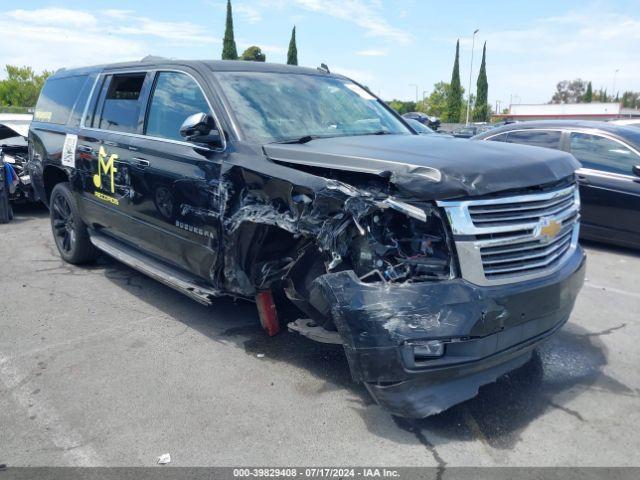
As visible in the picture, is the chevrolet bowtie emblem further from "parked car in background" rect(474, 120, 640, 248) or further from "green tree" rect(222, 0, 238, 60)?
"green tree" rect(222, 0, 238, 60)

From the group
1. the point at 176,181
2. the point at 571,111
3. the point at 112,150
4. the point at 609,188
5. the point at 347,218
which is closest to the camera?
the point at 347,218

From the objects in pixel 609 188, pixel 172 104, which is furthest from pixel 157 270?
pixel 609 188

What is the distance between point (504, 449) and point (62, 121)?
5.59 metres

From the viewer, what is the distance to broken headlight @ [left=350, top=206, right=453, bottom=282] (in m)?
2.91

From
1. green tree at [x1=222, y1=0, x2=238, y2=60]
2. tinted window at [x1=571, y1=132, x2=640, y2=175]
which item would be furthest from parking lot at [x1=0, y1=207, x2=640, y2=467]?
green tree at [x1=222, y1=0, x2=238, y2=60]

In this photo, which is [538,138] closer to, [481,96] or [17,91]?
[481,96]

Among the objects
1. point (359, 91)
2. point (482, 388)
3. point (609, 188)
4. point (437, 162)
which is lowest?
point (482, 388)

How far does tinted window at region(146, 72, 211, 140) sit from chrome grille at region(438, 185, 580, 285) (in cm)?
221

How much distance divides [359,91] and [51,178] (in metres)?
3.89

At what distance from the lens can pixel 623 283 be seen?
586 cm

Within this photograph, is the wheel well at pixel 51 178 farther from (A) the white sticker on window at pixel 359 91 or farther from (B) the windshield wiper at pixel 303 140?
(B) the windshield wiper at pixel 303 140

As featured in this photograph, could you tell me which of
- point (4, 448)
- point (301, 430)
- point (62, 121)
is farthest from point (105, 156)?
point (301, 430)

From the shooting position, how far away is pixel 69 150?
5.86m

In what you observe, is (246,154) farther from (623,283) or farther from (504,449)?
(623,283)
